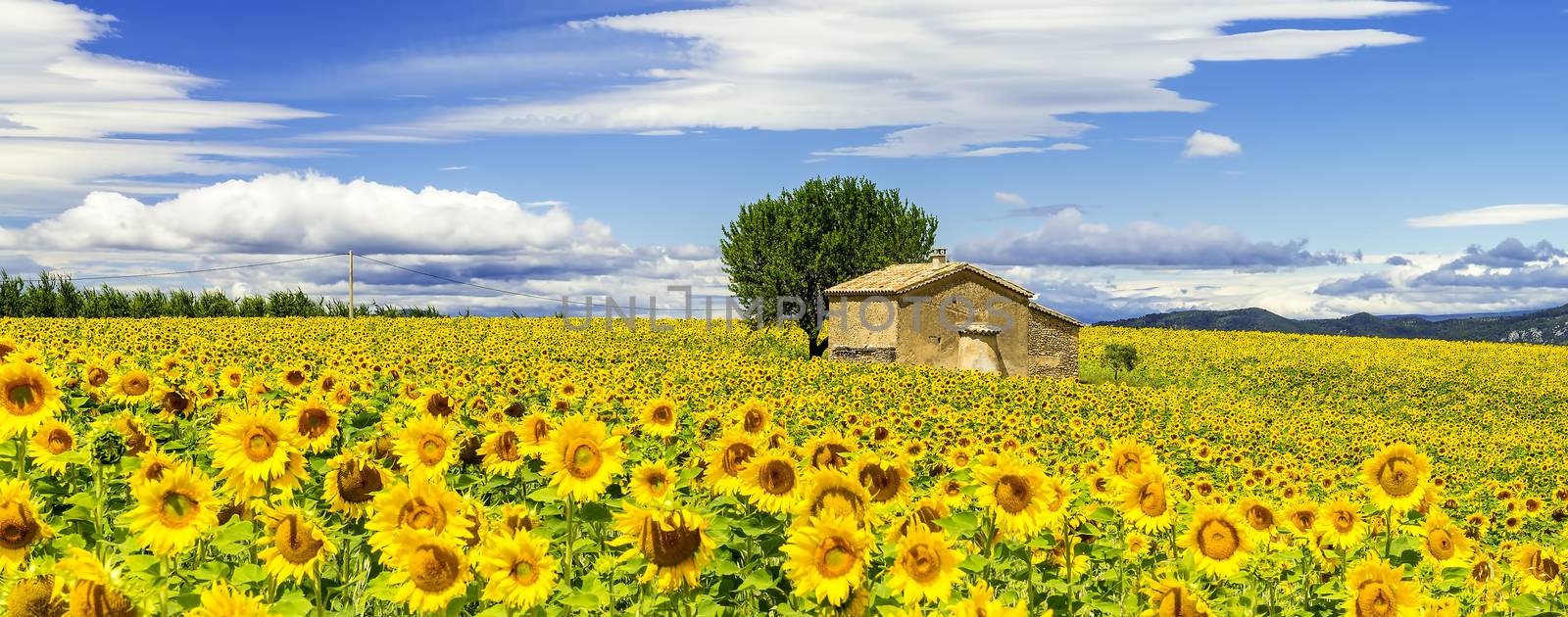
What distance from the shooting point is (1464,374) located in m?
46.7

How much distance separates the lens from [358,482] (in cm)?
462

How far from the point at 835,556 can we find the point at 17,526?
9.58 feet

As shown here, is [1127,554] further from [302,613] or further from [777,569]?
[302,613]

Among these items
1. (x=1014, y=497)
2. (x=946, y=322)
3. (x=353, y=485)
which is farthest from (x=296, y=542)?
(x=946, y=322)

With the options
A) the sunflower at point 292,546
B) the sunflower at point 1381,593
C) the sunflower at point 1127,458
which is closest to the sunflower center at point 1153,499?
the sunflower at point 1127,458

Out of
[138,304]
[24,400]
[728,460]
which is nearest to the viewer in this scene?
[728,460]

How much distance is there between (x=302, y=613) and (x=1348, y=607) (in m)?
4.45

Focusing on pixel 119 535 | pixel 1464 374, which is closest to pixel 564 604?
pixel 119 535

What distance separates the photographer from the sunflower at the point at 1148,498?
552cm

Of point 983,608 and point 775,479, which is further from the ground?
point 775,479

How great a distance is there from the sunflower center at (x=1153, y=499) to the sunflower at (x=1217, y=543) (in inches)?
9.6

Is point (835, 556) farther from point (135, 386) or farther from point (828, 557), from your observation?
point (135, 386)

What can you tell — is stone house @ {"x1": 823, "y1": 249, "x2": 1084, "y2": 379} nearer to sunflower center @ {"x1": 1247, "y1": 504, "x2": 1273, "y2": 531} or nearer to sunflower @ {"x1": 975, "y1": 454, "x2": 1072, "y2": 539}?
sunflower center @ {"x1": 1247, "y1": 504, "x2": 1273, "y2": 531}

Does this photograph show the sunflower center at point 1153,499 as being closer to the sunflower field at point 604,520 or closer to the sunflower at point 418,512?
the sunflower field at point 604,520
